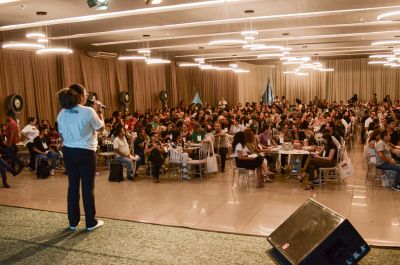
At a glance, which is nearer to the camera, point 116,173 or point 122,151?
point 116,173

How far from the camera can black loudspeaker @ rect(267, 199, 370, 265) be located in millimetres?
3289

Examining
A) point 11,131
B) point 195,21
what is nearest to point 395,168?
point 195,21

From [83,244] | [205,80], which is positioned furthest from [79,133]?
[205,80]

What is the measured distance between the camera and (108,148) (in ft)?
33.9

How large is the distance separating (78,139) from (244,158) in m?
3.74

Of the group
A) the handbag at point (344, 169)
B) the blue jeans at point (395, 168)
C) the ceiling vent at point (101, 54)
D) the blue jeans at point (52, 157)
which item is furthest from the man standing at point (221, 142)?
the ceiling vent at point (101, 54)

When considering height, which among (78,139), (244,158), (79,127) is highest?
(79,127)

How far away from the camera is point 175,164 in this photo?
8.99 meters

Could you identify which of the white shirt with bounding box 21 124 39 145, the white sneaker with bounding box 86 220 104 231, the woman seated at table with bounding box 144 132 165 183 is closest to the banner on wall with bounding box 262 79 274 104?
the white shirt with bounding box 21 124 39 145

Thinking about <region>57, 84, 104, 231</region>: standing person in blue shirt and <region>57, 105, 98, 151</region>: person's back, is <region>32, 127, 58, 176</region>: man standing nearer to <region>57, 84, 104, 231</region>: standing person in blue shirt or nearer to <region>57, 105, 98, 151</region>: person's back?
<region>57, 84, 104, 231</region>: standing person in blue shirt

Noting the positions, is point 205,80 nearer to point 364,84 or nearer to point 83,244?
point 364,84

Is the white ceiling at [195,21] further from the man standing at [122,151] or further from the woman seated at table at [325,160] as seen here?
the woman seated at table at [325,160]

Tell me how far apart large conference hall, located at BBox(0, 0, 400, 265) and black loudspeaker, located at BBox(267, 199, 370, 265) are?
0.04ft

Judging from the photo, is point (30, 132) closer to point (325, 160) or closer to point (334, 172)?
point (325, 160)
